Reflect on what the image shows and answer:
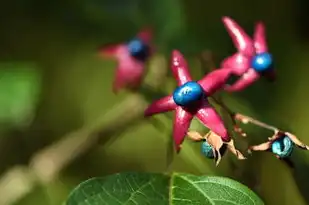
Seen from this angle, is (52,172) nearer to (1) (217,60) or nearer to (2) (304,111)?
(1) (217,60)

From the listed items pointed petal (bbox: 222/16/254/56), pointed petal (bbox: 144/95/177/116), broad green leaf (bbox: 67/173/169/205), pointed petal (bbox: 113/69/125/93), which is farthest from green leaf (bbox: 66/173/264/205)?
pointed petal (bbox: 113/69/125/93)

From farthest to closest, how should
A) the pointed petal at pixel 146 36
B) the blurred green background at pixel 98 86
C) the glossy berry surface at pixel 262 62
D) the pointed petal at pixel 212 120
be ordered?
the blurred green background at pixel 98 86, the pointed petal at pixel 146 36, the glossy berry surface at pixel 262 62, the pointed petal at pixel 212 120

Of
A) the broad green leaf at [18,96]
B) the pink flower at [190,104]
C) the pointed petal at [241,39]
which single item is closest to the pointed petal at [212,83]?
the pink flower at [190,104]

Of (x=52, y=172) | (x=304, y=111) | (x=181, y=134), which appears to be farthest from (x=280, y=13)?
(x=181, y=134)

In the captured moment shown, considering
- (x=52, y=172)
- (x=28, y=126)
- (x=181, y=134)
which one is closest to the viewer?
(x=181, y=134)

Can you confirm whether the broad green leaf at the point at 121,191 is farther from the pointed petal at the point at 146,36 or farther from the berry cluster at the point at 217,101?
the pointed petal at the point at 146,36

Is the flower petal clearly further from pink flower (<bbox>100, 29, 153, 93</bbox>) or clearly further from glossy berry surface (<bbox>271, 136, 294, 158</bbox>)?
glossy berry surface (<bbox>271, 136, 294, 158</bbox>)
